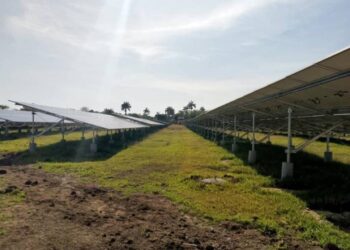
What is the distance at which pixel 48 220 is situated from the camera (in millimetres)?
7625

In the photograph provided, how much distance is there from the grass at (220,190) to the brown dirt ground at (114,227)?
536 mm

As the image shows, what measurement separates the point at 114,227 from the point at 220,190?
4549mm

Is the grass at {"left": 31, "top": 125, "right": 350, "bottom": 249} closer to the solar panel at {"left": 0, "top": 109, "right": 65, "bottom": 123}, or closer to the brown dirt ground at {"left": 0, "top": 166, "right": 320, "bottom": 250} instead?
the brown dirt ground at {"left": 0, "top": 166, "right": 320, "bottom": 250}

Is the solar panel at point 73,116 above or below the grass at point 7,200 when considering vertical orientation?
above

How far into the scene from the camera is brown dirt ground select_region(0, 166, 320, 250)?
6352 millimetres

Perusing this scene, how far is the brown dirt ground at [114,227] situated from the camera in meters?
6.35

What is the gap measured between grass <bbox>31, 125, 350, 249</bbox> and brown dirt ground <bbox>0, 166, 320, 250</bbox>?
54cm

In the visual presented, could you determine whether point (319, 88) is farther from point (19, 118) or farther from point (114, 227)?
point (19, 118)

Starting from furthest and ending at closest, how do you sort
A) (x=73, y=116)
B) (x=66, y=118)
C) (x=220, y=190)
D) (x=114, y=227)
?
1. (x=73, y=116)
2. (x=66, y=118)
3. (x=220, y=190)
4. (x=114, y=227)

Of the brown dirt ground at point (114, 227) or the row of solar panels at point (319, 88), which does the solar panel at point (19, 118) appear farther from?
the brown dirt ground at point (114, 227)

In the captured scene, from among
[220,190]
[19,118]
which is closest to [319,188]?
[220,190]

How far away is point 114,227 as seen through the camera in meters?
7.25

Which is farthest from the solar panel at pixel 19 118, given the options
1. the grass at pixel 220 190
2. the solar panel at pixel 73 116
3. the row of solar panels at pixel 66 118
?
the grass at pixel 220 190

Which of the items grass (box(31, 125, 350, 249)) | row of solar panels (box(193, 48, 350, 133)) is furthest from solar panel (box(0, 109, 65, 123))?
row of solar panels (box(193, 48, 350, 133))
